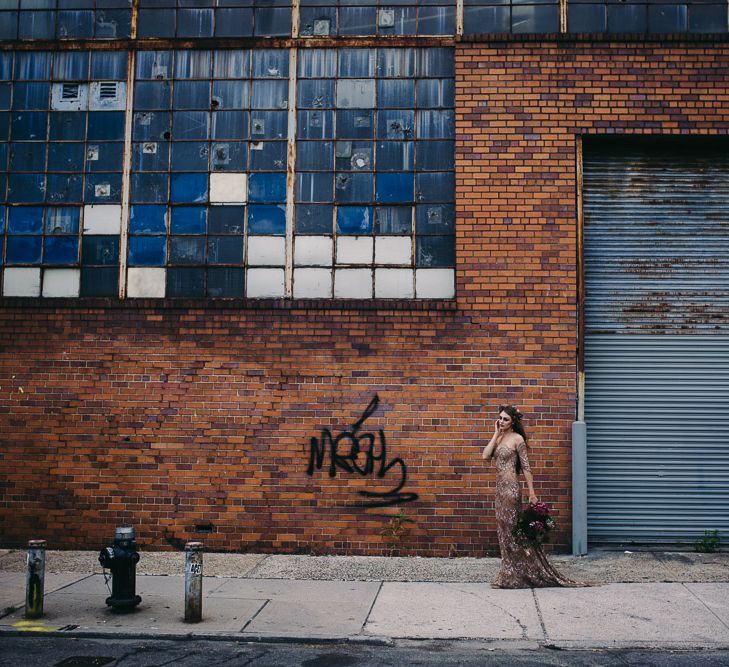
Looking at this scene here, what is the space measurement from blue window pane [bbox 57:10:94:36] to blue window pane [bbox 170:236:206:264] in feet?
10.2

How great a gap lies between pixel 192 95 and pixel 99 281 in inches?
106

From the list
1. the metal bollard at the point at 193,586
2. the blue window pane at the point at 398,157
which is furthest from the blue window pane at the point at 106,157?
the metal bollard at the point at 193,586

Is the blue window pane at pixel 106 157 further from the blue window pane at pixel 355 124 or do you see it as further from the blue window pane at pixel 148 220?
the blue window pane at pixel 355 124

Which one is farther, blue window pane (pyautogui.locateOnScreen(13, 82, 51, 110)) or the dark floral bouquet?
blue window pane (pyautogui.locateOnScreen(13, 82, 51, 110))

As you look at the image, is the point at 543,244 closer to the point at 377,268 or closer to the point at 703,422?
the point at 377,268

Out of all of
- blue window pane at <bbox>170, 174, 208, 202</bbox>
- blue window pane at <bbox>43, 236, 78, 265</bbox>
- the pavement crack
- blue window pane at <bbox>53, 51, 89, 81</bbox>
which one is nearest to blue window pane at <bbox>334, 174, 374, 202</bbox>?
blue window pane at <bbox>170, 174, 208, 202</bbox>

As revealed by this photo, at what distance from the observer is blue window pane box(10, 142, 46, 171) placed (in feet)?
33.9

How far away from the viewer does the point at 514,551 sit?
26.6ft

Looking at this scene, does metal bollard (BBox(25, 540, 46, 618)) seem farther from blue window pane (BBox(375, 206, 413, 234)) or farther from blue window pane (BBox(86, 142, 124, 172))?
blue window pane (BBox(375, 206, 413, 234))

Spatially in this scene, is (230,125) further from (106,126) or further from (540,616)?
(540,616)

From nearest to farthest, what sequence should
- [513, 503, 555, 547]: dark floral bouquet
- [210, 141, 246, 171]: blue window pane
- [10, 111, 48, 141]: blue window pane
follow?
[513, 503, 555, 547]: dark floral bouquet < [210, 141, 246, 171]: blue window pane < [10, 111, 48, 141]: blue window pane

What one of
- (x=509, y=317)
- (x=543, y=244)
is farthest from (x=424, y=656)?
(x=543, y=244)

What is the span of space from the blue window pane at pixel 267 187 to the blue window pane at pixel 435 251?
6.15ft

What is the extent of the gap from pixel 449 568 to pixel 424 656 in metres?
2.87
